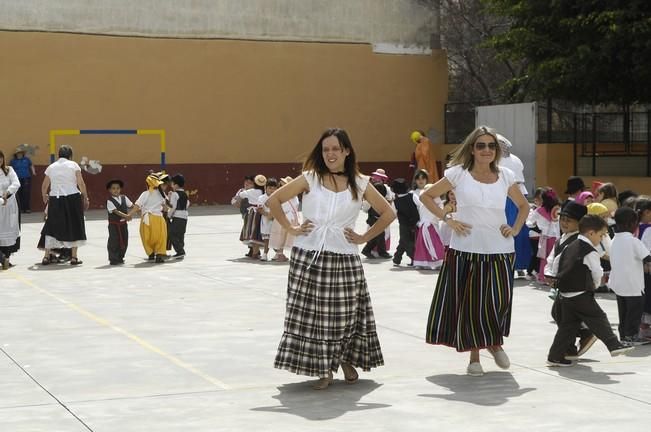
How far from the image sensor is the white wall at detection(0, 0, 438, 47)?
29031 mm

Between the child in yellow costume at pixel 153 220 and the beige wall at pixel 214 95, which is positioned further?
the beige wall at pixel 214 95

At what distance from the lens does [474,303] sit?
27.7 ft

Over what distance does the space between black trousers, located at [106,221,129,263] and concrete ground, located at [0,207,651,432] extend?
8.83 feet

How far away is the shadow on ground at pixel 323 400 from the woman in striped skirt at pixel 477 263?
0.76m

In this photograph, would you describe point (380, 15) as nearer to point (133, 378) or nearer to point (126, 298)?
point (126, 298)

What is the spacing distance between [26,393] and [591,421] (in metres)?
3.58

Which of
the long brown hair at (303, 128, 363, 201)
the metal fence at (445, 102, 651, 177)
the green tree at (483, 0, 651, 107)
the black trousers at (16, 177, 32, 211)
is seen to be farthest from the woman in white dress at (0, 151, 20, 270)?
the metal fence at (445, 102, 651, 177)

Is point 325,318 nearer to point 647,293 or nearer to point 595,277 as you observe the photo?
point 595,277

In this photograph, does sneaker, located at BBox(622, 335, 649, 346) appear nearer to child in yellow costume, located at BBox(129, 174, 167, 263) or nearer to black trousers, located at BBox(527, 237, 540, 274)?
black trousers, located at BBox(527, 237, 540, 274)

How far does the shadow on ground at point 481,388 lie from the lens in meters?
7.64

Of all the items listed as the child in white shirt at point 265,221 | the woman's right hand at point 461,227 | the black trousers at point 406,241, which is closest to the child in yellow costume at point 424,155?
the child in white shirt at point 265,221

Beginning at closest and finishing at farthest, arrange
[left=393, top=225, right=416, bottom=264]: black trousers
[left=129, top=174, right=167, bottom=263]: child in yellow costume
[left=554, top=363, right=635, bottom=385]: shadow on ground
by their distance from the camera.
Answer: [left=554, top=363, right=635, bottom=385]: shadow on ground, [left=393, top=225, right=416, bottom=264]: black trousers, [left=129, top=174, right=167, bottom=263]: child in yellow costume

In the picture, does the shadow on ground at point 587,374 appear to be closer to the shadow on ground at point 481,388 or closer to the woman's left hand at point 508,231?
the shadow on ground at point 481,388

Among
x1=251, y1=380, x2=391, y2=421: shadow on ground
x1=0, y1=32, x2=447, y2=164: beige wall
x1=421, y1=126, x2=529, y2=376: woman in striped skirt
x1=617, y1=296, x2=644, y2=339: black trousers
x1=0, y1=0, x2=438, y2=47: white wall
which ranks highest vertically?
x1=0, y1=0, x2=438, y2=47: white wall
